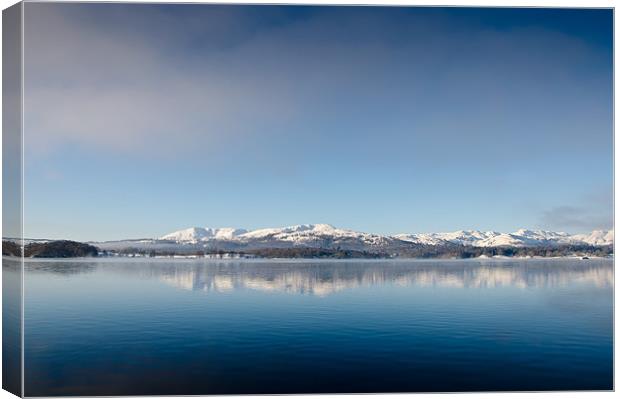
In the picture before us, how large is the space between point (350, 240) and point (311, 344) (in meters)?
68.7

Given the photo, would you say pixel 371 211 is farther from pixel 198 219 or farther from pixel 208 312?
pixel 208 312

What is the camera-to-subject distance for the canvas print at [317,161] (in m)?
8.83

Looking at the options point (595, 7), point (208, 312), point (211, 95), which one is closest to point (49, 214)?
point (211, 95)

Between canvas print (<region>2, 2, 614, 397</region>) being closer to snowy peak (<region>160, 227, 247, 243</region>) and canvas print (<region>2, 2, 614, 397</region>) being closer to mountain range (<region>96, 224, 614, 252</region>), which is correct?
mountain range (<region>96, 224, 614, 252</region>)

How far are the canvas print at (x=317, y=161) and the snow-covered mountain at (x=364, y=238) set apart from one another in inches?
756

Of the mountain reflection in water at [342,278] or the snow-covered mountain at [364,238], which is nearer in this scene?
the mountain reflection in water at [342,278]

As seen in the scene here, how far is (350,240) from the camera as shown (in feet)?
261

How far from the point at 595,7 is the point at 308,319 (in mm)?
9292

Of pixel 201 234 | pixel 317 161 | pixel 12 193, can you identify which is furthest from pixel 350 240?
pixel 12 193

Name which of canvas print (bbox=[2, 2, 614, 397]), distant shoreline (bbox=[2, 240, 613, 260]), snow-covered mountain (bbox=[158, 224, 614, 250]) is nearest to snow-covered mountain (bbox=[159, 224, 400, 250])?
snow-covered mountain (bbox=[158, 224, 614, 250])

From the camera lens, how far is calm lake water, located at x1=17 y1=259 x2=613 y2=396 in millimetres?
8688

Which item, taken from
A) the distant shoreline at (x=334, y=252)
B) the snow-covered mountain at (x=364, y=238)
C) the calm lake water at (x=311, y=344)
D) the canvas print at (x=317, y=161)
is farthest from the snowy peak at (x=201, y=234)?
the calm lake water at (x=311, y=344)

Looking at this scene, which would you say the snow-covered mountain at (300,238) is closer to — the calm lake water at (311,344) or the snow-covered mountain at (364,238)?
the snow-covered mountain at (364,238)

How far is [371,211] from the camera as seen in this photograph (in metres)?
46.0
